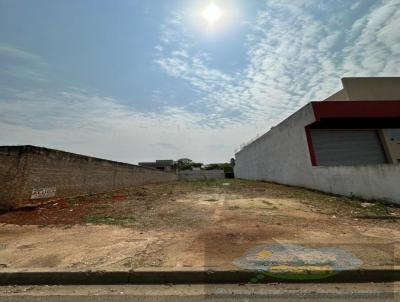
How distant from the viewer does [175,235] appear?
4691 millimetres

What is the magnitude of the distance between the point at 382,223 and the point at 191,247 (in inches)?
207

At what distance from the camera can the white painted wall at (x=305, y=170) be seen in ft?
28.0

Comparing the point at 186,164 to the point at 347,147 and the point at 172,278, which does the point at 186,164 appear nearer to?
the point at 347,147

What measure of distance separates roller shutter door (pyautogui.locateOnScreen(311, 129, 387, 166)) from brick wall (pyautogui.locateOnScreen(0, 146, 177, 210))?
13268 mm

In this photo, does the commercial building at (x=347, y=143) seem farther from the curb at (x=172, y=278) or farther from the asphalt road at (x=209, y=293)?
the asphalt road at (x=209, y=293)

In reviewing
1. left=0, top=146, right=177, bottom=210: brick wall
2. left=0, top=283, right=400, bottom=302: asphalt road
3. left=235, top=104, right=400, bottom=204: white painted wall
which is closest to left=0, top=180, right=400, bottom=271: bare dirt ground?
left=0, top=283, right=400, bottom=302: asphalt road

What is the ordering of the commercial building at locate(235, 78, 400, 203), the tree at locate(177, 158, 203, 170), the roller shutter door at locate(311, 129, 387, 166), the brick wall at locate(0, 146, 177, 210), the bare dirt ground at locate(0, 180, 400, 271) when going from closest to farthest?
the bare dirt ground at locate(0, 180, 400, 271), the brick wall at locate(0, 146, 177, 210), the commercial building at locate(235, 78, 400, 203), the roller shutter door at locate(311, 129, 387, 166), the tree at locate(177, 158, 203, 170)

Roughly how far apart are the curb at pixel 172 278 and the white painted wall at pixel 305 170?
701 cm

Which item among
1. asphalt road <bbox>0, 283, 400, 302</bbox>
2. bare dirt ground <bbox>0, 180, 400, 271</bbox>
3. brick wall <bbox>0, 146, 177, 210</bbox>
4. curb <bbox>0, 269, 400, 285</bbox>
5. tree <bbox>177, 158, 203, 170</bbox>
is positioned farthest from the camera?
tree <bbox>177, 158, 203, 170</bbox>

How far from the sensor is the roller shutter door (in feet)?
44.5

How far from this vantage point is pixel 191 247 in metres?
3.91

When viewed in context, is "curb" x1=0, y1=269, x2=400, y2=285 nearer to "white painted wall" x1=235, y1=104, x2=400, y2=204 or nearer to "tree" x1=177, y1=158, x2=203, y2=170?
"white painted wall" x1=235, y1=104, x2=400, y2=204

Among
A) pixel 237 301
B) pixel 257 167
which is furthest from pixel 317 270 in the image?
pixel 257 167

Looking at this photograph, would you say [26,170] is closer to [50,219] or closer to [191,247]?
[50,219]
